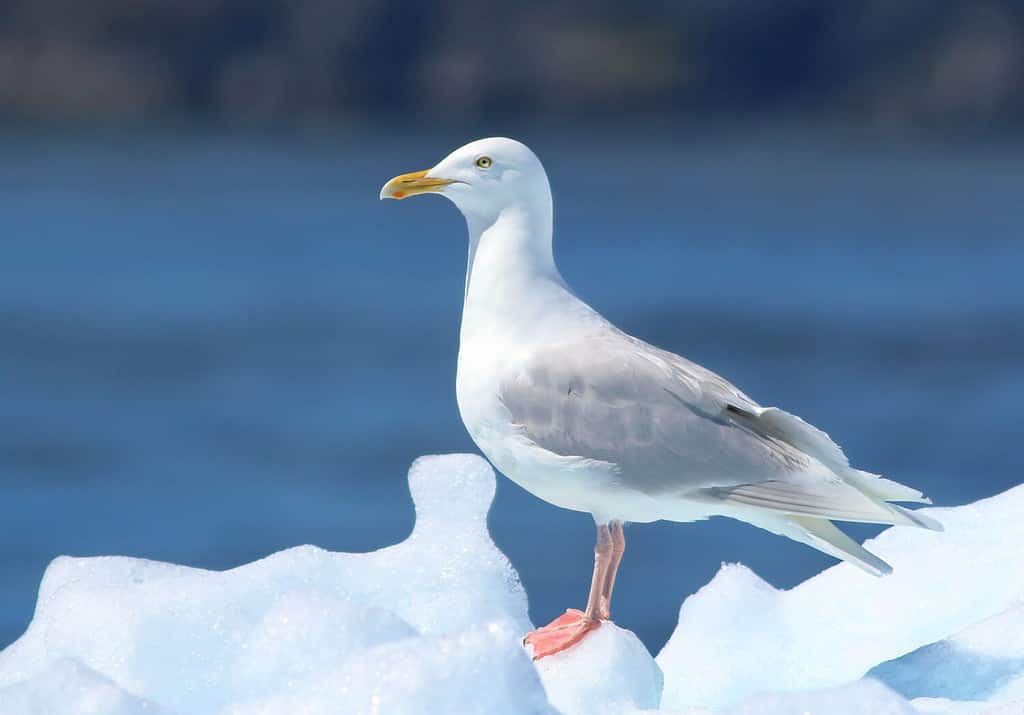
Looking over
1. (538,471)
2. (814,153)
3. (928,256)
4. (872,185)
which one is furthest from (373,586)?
(814,153)

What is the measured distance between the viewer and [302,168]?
106 ft

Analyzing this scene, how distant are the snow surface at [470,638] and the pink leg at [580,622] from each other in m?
0.06

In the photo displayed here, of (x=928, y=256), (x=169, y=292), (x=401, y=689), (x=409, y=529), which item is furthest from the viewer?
(x=928, y=256)

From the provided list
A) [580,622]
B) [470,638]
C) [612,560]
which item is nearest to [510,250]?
[612,560]

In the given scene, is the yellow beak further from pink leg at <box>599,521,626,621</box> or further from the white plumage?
pink leg at <box>599,521,626,621</box>

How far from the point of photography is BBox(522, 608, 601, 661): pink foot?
4191 millimetres

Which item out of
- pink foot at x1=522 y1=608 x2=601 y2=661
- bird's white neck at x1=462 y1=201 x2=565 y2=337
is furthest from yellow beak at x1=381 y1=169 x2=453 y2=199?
pink foot at x1=522 y1=608 x2=601 y2=661

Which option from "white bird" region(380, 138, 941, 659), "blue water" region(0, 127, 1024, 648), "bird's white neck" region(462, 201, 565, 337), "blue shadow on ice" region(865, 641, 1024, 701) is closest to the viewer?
"blue shadow on ice" region(865, 641, 1024, 701)

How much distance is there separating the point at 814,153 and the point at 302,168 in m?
10.2

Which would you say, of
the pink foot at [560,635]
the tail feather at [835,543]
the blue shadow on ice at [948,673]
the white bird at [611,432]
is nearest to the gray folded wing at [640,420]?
the white bird at [611,432]

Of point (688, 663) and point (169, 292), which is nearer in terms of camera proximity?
point (688, 663)

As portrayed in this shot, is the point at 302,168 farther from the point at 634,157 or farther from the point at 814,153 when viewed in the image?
the point at 814,153

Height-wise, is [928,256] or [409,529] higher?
[928,256]

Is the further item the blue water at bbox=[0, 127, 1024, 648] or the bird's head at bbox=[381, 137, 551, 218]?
the blue water at bbox=[0, 127, 1024, 648]
